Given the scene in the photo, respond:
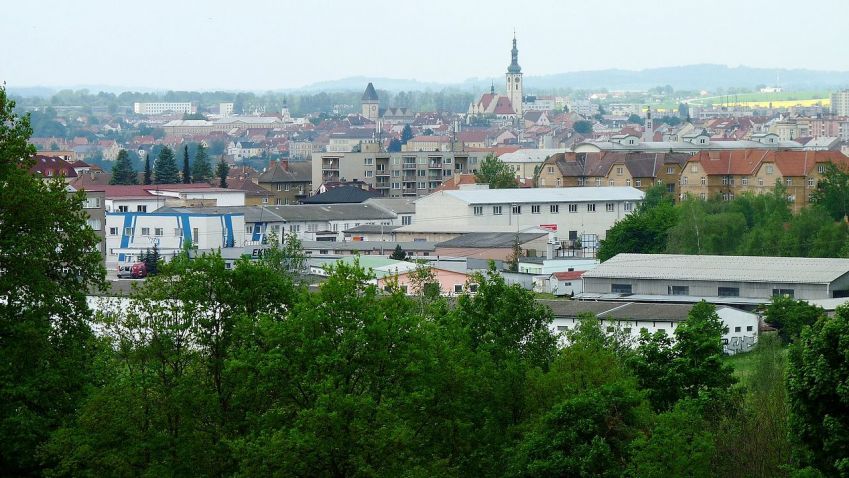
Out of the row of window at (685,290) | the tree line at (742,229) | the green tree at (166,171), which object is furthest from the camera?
the green tree at (166,171)

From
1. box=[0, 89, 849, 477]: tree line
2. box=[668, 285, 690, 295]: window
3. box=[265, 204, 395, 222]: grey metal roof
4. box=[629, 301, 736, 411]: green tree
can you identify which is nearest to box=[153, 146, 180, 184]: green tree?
box=[265, 204, 395, 222]: grey metal roof

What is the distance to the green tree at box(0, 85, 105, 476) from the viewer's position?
13.6 m

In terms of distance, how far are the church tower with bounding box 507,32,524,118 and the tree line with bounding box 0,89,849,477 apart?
167892 millimetres

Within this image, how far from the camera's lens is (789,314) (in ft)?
88.8

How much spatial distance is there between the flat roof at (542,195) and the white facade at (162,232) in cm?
666

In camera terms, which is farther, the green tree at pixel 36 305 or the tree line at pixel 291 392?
the green tree at pixel 36 305

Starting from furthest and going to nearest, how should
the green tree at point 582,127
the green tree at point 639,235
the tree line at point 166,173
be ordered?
the green tree at point 582,127
the tree line at point 166,173
the green tree at point 639,235

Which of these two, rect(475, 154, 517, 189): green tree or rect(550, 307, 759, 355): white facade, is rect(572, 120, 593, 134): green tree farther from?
rect(550, 307, 759, 355): white facade

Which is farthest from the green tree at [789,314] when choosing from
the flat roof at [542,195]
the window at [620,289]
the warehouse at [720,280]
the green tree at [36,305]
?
the flat roof at [542,195]

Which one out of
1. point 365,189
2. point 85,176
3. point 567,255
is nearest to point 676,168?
point 365,189

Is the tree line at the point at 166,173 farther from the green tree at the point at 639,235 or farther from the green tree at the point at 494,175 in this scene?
the green tree at the point at 639,235

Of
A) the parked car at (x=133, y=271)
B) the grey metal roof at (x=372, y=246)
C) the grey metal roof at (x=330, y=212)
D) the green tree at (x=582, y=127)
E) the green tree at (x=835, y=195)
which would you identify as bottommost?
the green tree at (x=582, y=127)

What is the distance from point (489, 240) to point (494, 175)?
1676 centimetres

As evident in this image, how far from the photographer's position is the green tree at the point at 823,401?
13.0 metres
